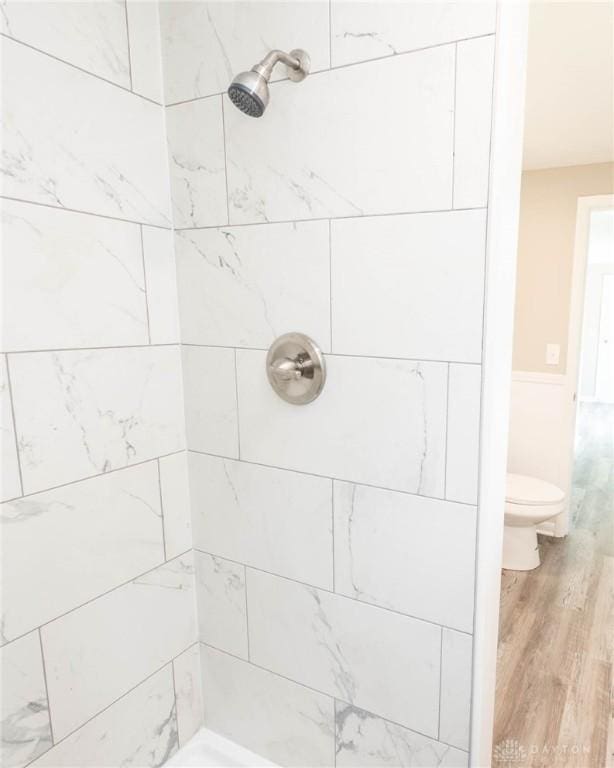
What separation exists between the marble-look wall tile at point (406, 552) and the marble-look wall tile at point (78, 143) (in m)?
0.81

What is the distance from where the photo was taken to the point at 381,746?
113 cm

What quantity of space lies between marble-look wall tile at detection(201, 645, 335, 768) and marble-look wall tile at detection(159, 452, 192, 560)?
34 centimetres

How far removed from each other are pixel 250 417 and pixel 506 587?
218 centimetres

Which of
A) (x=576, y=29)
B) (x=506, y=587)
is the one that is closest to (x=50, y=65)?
(x=576, y=29)

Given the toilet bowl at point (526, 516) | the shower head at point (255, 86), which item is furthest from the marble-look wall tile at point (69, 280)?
the toilet bowl at point (526, 516)

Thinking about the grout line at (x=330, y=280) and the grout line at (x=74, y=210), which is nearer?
the grout line at (x=74, y=210)

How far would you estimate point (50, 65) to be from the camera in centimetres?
94

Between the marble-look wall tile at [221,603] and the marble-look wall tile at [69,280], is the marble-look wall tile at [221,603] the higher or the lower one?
the lower one

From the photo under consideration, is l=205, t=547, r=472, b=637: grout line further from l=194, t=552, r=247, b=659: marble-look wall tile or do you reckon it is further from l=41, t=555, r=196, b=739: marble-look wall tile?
l=41, t=555, r=196, b=739: marble-look wall tile

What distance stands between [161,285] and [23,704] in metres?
0.93

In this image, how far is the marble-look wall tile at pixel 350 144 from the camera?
0.89 metres

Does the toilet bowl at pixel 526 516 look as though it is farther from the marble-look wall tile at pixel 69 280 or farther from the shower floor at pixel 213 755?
the marble-look wall tile at pixel 69 280

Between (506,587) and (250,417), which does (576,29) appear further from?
(506,587)

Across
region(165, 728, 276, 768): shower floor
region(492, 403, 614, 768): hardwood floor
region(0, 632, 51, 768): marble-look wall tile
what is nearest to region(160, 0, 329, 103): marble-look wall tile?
region(0, 632, 51, 768): marble-look wall tile
